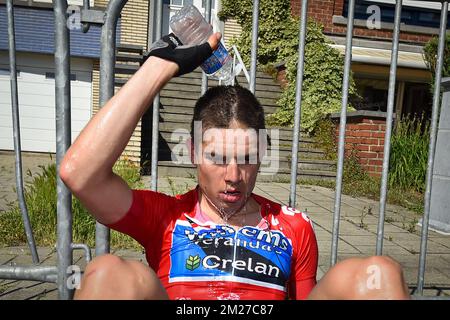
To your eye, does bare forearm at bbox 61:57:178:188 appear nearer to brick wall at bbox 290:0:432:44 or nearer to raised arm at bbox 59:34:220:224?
raised arm at bbox 59:34:220:224

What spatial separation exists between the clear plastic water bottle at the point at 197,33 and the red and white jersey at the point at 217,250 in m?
0.61

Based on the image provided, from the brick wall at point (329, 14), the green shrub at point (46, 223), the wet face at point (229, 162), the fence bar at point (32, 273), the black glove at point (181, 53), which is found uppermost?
the brick wall at point (329, 14)

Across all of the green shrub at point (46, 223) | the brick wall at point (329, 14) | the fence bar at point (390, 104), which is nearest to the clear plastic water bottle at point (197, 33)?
the fence bar at point (390, 104)

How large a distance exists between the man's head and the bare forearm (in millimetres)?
300

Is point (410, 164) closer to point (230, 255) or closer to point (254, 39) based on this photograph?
A: point (254, 39)

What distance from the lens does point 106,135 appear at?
1479 millimetres

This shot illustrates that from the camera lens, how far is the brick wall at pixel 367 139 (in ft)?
26.6

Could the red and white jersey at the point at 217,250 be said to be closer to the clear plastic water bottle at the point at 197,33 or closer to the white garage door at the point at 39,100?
the clear plastic water bottle at the point at 197,33

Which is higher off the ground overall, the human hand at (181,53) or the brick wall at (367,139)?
the human hand at (181,53)

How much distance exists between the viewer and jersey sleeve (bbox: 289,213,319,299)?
1.79 m

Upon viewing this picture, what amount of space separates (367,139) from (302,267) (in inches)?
270

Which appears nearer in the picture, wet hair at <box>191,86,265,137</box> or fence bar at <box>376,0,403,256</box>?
wet hair at <box>191,86,265,137</box>

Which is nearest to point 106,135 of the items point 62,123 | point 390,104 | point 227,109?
point 227,109

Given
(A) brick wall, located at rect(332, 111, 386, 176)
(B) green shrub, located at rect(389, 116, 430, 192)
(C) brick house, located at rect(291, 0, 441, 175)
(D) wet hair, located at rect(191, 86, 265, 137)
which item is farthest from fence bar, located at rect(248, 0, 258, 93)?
(C) brick house, located at rect(291, 0, 441, 175)
